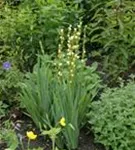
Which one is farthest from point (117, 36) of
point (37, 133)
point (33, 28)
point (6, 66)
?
point (37, 133)

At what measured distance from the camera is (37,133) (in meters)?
3.81

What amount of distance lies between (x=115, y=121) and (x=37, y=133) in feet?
2.18

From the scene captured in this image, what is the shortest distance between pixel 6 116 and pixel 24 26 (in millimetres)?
973

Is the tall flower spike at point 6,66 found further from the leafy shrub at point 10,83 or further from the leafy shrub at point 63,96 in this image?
the leafy shrub at point 63,96

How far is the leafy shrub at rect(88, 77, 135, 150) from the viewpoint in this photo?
A: 342cm

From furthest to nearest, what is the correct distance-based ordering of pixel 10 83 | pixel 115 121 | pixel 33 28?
pixel 33 28 → pixel 10 83 → pixel 115 121

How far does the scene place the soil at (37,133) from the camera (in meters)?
3.66

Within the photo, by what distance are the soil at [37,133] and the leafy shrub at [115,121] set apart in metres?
0.13

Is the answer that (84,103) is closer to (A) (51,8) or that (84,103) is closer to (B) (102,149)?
(B) (102,149)

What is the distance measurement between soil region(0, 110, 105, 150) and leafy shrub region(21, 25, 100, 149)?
0.10 m

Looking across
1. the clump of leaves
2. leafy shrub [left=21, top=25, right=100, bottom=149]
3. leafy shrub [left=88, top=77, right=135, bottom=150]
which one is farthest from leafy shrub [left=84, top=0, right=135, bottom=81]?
the clump of leaves

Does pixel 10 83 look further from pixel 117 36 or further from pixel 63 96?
pixel 117 36

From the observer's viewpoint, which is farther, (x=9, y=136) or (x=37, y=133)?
(x=37, y=133)

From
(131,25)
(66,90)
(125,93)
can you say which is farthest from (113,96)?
(131,25)
